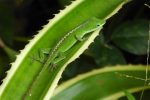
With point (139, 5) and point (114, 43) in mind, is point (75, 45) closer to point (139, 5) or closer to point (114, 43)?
point (114, 43)

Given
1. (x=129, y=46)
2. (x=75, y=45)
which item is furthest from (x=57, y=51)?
(x=129, y=46)

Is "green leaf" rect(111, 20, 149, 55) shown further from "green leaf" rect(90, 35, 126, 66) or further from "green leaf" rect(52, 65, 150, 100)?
"green leaf" rect(52, 65, 150, 100)

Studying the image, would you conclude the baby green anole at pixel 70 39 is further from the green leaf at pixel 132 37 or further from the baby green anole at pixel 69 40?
the green leaf at pixel 132 37

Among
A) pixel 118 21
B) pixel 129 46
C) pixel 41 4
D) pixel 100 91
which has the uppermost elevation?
pixel 41 4

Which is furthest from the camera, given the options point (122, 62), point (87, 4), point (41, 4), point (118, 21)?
point (41, 4)

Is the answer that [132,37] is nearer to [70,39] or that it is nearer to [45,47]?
[70,39]
